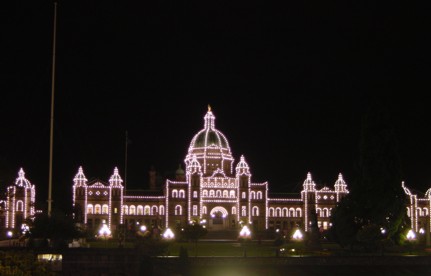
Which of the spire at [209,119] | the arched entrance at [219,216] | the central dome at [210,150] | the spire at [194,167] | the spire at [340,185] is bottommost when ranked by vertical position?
the arched entrance at [219,216]

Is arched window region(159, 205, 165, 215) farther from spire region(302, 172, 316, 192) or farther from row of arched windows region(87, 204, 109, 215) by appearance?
spire region(302, 172, 316, 192)

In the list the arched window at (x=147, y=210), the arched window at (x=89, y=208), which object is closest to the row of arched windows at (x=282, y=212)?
the arched window at (x=147, y=210)

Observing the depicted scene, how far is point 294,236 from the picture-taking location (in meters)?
88.2

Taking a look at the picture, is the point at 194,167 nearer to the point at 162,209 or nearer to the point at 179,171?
the point at 179,171

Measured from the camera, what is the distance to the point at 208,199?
426 feet

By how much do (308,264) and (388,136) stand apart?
16475 millimetres

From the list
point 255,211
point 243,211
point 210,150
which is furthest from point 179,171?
point 255,211

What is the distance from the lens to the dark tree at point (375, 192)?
2453 inches

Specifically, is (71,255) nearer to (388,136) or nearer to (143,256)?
(143,256)

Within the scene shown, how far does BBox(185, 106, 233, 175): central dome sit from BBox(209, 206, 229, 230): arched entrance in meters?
7.49

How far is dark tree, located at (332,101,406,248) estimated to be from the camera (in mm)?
62312

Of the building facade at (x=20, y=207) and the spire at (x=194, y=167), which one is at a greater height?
the spire at (x=194, y=167)

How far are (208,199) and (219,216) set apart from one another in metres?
3.78

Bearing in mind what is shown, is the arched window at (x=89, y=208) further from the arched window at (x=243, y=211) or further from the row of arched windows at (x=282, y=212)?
the row of arched windows at (x=282, y=212)
